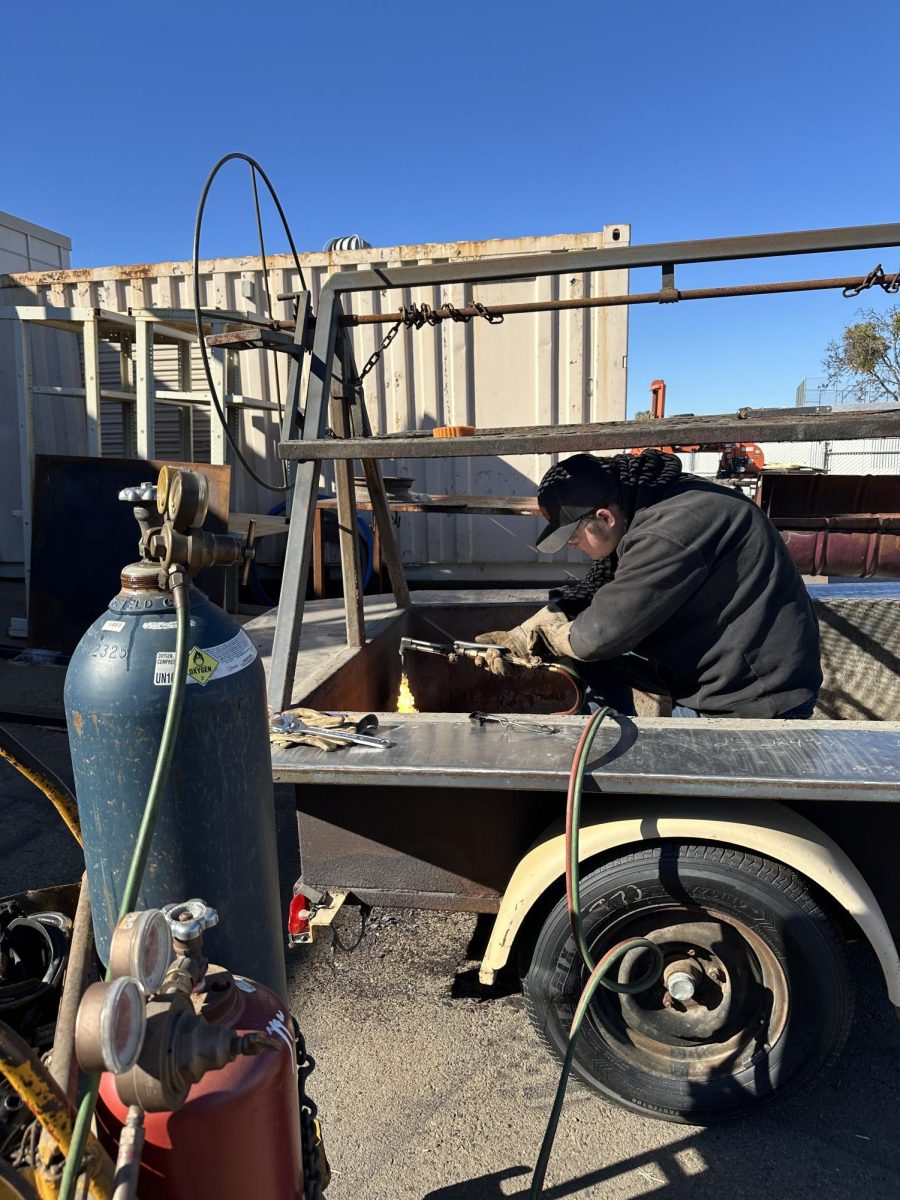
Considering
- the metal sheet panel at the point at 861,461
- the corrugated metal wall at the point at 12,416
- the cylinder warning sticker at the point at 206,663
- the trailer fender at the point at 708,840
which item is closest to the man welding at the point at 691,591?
the trailer fender at the point at 708,840

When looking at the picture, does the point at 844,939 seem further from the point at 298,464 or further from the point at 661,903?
the point at 298,464

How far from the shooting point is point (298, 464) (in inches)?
79.4

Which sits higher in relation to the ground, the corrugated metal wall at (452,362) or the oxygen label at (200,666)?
the corrugated metal wall at (452,362)

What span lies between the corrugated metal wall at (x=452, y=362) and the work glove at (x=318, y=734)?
4848 millimetres

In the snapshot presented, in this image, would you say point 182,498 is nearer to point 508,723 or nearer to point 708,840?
point 508,723

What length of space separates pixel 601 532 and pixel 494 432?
557 millimetres

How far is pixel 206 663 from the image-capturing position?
4.13ft

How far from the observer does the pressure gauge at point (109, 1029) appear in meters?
0.82

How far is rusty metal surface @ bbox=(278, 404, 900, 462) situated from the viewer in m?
1.71

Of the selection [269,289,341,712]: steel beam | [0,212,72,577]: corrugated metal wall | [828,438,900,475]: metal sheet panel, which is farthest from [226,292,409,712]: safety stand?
[828,438,900,475]: metal sheet panel

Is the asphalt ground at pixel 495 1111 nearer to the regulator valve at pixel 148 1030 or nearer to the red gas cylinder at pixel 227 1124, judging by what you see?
the red gas cylinder at pixel 227 1124

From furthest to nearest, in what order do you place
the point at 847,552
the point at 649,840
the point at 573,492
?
the point at 847,552, the point at 573,492, the point at 649,840

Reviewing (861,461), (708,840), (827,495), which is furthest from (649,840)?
(861,461)

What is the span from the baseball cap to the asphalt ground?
1.38 metres
